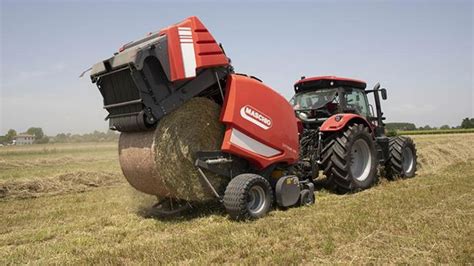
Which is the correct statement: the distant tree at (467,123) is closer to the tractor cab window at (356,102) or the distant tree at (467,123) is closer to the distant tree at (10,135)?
the tractor cab window at (356,102)

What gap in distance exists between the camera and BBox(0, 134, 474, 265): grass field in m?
4.18

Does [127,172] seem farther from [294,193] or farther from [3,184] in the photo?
[3,184]

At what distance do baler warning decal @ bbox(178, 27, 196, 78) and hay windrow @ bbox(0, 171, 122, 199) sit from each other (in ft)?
18.0

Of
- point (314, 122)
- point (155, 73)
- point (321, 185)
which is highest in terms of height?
point (155, 73)

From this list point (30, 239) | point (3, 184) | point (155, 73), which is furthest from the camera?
point (3, 184)

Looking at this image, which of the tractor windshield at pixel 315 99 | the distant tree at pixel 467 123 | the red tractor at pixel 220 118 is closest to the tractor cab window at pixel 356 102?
the tractor windshield at pixel 315 99

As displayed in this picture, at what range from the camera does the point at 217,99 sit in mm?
6387

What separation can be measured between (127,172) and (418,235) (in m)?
3.99

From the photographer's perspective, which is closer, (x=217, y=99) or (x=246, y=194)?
(x=246, y=194)

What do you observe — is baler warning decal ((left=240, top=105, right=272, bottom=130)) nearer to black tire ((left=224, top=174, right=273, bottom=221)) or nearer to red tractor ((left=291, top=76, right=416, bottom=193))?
black tire ((left=224, top=174, right=273, bottom=221))

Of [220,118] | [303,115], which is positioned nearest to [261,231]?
[220,118]

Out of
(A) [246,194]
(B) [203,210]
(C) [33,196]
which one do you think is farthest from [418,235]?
(C) [33,196]

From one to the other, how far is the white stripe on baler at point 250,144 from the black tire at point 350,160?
5.50 feet

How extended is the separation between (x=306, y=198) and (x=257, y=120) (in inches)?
62.3
